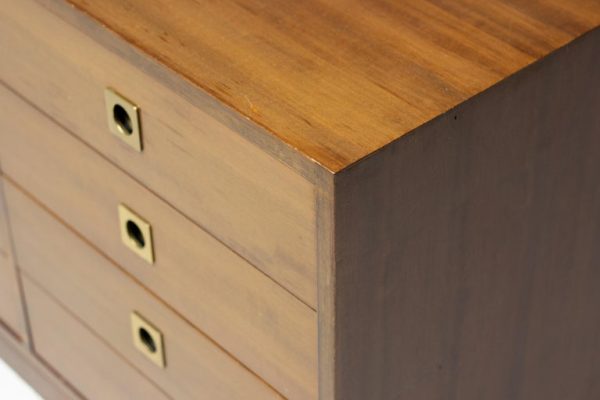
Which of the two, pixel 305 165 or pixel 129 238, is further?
pixel 129 238

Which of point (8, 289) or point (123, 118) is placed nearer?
point (123, 118)

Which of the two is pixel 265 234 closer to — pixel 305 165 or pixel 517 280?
pixel 305 165

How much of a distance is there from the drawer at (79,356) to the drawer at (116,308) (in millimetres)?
19

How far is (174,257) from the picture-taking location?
131 cm

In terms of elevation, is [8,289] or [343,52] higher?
[343,52]

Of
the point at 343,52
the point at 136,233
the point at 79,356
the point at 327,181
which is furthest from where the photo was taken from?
the point at 79,356

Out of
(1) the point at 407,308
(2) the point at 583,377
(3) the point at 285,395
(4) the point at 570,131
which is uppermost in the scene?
(4) the point at 570,131

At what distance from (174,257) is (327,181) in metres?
0.34

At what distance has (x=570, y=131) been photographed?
1247 mm

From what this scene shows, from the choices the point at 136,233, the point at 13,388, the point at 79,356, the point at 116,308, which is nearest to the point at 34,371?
the point at 13,388

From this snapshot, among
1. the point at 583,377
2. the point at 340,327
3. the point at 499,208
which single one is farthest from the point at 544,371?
the point at 340,327

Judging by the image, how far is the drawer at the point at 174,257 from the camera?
120 centimetres

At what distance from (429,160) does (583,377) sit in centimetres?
57

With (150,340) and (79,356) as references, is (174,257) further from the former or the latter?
(79,356)
